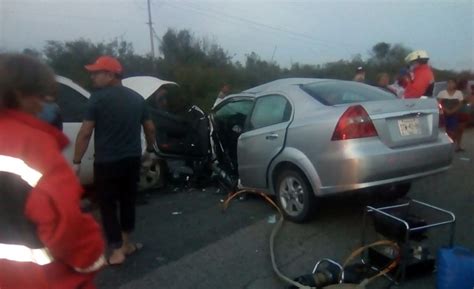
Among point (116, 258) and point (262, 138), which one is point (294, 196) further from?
point (116, 258)

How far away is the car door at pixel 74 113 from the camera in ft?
19.0

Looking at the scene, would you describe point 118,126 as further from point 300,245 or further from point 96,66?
point 300,245

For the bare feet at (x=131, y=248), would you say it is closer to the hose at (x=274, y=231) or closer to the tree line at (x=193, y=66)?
the hose at (x=274, y=231)

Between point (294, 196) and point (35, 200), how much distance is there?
379 cm

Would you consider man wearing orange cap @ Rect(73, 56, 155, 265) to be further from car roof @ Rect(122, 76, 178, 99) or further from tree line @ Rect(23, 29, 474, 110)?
tree line @ Rect(23, 29, 474, 110)

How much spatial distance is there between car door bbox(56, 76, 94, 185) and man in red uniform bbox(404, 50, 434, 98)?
180 inches

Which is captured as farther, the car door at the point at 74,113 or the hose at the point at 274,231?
the car door at the point at 74,113

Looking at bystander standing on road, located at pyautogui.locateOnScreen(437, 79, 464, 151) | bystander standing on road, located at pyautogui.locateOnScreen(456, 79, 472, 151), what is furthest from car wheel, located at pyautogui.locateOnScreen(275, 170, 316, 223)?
bystander standing on road, located at pyautogui.locateOnScreen(456, 79, 472, 151)

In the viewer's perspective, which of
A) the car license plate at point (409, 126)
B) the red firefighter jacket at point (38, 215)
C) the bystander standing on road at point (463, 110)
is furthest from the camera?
the bystander standing on road at point (463, 110)

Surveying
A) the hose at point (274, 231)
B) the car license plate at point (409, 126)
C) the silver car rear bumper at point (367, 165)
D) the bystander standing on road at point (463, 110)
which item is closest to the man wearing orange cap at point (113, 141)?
the hose at point (274, 231)

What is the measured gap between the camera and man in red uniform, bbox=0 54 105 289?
162 centimetres

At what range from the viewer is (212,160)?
7.00 meters

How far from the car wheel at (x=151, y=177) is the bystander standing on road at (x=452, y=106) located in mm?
5845

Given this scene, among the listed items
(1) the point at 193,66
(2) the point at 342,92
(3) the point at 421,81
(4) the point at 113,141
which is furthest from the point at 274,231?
(1) the point at 193,66
